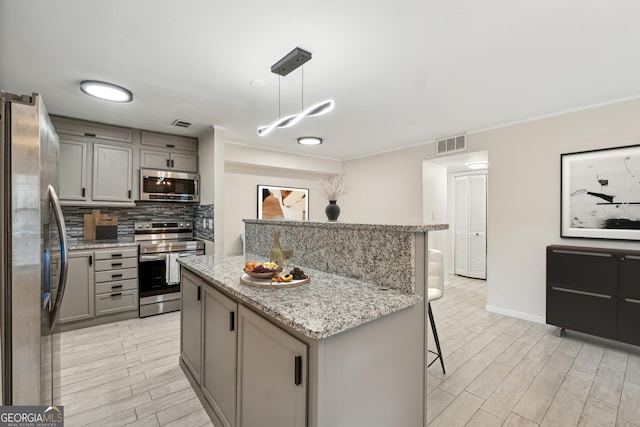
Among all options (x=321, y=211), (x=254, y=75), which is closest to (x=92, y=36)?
(x=254, y=75)

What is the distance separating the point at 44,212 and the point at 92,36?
1.41 m

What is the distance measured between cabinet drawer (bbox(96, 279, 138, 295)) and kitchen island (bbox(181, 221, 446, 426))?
232cm

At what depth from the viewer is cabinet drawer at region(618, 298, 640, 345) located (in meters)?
2.61

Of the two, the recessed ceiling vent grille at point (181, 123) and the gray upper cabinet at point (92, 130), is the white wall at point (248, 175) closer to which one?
the recessed ceiling vent grille at point (181, 123)

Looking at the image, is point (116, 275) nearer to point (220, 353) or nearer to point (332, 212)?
point (220, 353)

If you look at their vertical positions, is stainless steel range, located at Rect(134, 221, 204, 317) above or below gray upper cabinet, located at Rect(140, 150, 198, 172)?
below

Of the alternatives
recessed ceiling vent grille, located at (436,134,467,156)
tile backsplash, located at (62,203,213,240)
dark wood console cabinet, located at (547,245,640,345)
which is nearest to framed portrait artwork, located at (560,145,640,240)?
dark wood console cabinet, located at (547,245,640,345)

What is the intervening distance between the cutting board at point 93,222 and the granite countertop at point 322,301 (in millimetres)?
2842

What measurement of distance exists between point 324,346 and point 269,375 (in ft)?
1.28

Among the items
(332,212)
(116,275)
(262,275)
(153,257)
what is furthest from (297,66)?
(116,275)

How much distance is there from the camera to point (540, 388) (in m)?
2.16

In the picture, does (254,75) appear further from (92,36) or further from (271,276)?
(271,276)

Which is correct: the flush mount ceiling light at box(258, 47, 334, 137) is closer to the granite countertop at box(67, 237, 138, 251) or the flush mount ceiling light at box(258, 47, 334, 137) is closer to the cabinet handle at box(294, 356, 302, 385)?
the cabinet handle at box(294, 356, 302, 385)

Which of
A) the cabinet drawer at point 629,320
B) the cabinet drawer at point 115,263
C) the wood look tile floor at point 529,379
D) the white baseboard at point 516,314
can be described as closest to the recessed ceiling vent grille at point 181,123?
the cabinet drawer at point 115,263
